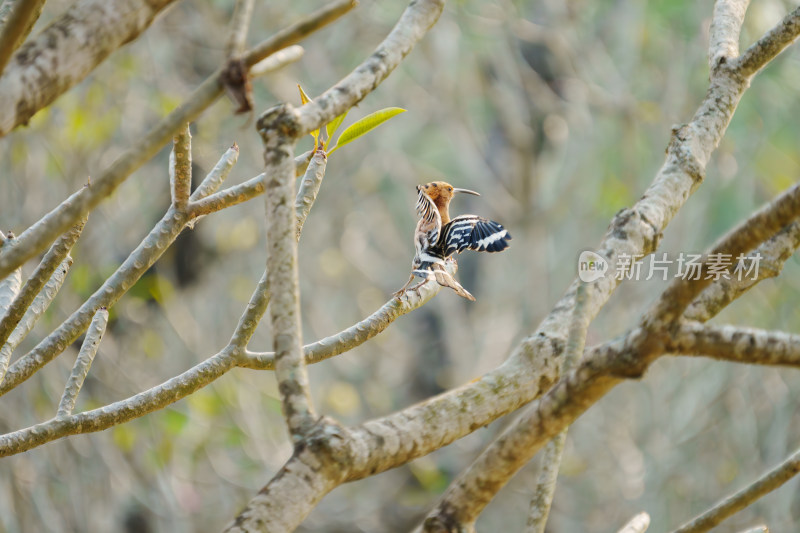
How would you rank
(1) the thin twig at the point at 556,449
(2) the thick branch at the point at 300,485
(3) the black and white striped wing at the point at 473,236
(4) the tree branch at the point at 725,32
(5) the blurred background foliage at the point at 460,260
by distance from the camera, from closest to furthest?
(2) the thick branch at the point at 300,485 → (1) the thin twig at the point at 556,449 → (4) the tree branch at the point at 725,32 → (3) the black and white striped wing at the point at 473,236 → (5) the blurred background foliage at the point at 460,260

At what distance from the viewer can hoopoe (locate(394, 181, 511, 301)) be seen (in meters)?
2.04

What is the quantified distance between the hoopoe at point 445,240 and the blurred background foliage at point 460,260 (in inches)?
97.2

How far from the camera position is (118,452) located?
15.3ft

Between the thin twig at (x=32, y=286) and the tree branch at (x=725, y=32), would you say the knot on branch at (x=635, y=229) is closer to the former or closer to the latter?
the tree branch at (x=725, y=32)

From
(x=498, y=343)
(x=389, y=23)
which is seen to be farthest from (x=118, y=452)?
(x=389, y=23)

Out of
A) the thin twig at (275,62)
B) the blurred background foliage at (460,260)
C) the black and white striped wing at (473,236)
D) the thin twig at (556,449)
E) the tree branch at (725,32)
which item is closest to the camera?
the thin twig at (275,62)

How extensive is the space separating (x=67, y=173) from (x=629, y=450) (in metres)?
4.26

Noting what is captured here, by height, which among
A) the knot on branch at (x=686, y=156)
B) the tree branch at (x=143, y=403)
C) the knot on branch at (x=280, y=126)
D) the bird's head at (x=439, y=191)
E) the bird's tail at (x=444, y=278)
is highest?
the bird's head at (x=439, y=191)

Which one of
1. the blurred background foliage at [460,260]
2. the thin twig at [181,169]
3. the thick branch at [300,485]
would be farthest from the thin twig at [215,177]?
the blurred background foliage at [460,260]

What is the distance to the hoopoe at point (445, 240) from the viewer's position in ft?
6.71

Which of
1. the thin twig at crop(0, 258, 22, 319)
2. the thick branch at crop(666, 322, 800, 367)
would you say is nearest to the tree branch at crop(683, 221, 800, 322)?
the thick branch at crop(666, 322, 800, 367)

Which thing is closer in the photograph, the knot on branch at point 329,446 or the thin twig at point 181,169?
the knot on branch at point 329,446

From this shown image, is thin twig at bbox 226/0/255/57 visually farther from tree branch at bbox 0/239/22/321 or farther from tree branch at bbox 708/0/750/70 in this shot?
tree branch at bbox 708/0/750/70

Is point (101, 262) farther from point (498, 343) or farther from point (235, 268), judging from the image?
point (498, 343)
